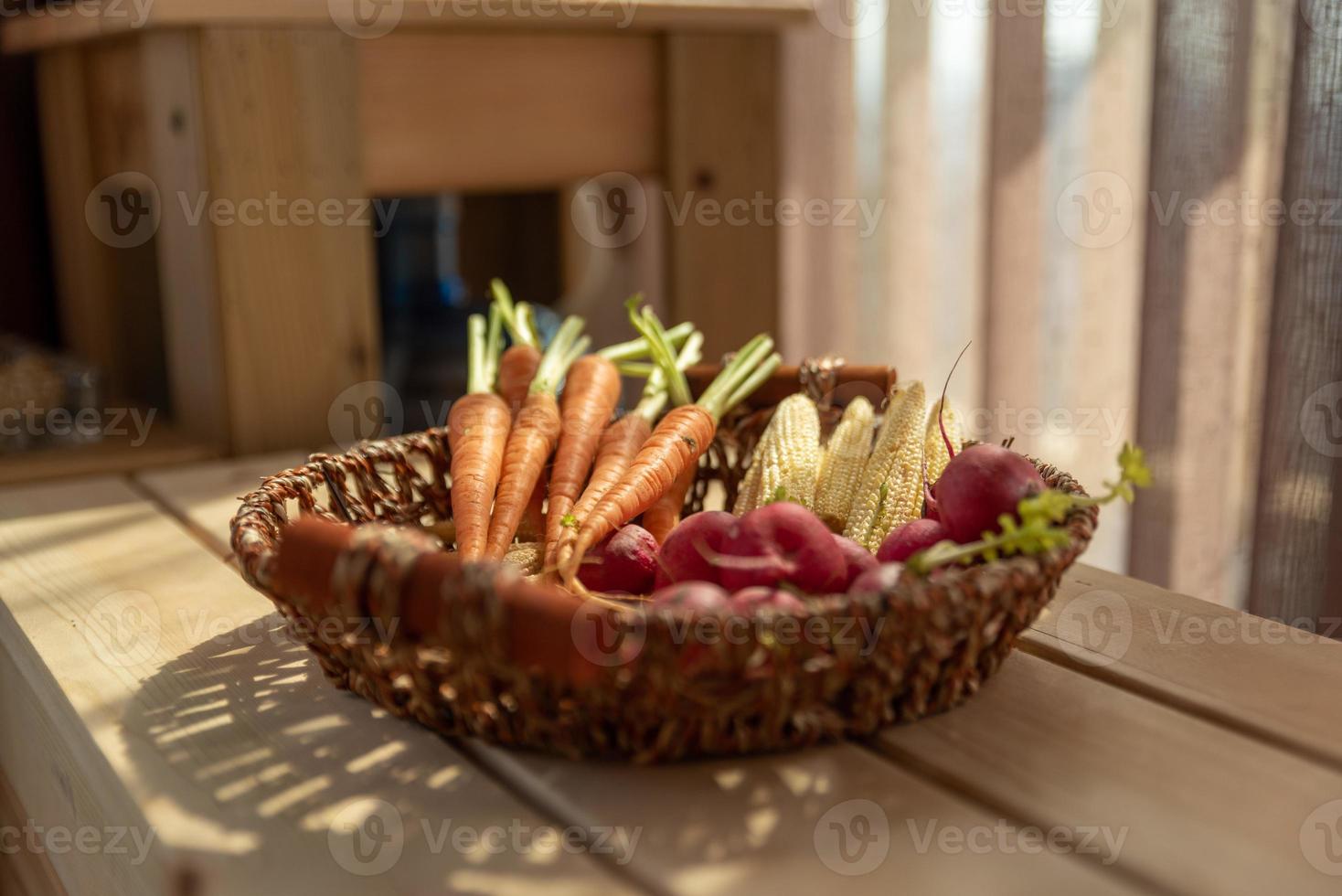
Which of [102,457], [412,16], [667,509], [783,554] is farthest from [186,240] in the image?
[783,554]

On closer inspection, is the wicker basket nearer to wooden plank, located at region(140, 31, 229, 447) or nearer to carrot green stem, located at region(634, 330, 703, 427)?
carrot green stem, located at region(634, 330, 703, 427)

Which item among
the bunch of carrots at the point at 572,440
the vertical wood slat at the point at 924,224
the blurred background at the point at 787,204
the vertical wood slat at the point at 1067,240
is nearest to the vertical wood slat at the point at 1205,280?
the blurred background at the point at 787,204

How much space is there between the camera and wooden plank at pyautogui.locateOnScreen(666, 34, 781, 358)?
1709 millimetres

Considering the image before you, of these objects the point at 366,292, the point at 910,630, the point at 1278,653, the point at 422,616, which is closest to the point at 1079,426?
the point at 1278,653

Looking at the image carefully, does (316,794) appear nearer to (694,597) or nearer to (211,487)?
(694,597)

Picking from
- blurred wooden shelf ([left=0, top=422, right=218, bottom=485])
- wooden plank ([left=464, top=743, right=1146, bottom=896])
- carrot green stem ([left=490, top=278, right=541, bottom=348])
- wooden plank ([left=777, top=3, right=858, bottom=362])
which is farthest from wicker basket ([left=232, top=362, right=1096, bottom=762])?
wooden plank ([left=777, top=3, right=858, bottom=362])

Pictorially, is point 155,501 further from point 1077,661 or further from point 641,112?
point 1077,661

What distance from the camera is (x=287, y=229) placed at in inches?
58.0

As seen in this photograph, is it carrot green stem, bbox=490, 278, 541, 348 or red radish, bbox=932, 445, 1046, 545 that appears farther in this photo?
carrot green stem, bbox=490, 278, 541, 348

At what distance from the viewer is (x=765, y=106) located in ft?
5.80

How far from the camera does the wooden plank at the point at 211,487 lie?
1173mm

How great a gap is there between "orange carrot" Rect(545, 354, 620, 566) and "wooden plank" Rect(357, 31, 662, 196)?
559 mm

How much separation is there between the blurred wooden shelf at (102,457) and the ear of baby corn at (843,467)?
858mm

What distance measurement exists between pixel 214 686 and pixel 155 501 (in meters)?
0.55
